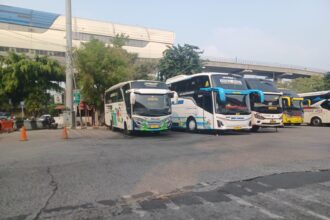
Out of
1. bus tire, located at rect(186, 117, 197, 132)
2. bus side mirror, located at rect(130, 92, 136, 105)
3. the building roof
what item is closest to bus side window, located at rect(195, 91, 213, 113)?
bus tire, located at rect(186, 117, 197, 132)

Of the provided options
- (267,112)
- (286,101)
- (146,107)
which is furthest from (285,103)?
(146,107)

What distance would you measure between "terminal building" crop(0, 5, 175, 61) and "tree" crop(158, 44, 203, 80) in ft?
66.0

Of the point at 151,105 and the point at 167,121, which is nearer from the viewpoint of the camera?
the point at 151,105

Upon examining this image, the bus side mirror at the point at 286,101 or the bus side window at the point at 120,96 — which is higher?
the bus side window at the point at 120,96

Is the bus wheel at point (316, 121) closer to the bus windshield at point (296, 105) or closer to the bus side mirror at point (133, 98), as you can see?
the bus windshield at point (296, 105)

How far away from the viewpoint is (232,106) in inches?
660

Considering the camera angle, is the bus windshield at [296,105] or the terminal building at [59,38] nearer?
the bus windshield at [296,105]

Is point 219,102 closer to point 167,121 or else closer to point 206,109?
point 206,109

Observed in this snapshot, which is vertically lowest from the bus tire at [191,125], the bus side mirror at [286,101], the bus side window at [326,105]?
the bus tire at [191,125]

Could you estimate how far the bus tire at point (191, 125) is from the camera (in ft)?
61.6

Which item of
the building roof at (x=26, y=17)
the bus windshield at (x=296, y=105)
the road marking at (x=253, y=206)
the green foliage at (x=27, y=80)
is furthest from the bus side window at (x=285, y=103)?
the building roof at (x=26, y=17)

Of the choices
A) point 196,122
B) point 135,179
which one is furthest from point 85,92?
point 135,179

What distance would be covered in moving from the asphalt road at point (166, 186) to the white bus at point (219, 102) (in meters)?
Result: 6.70

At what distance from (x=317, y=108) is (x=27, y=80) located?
26.7 m
